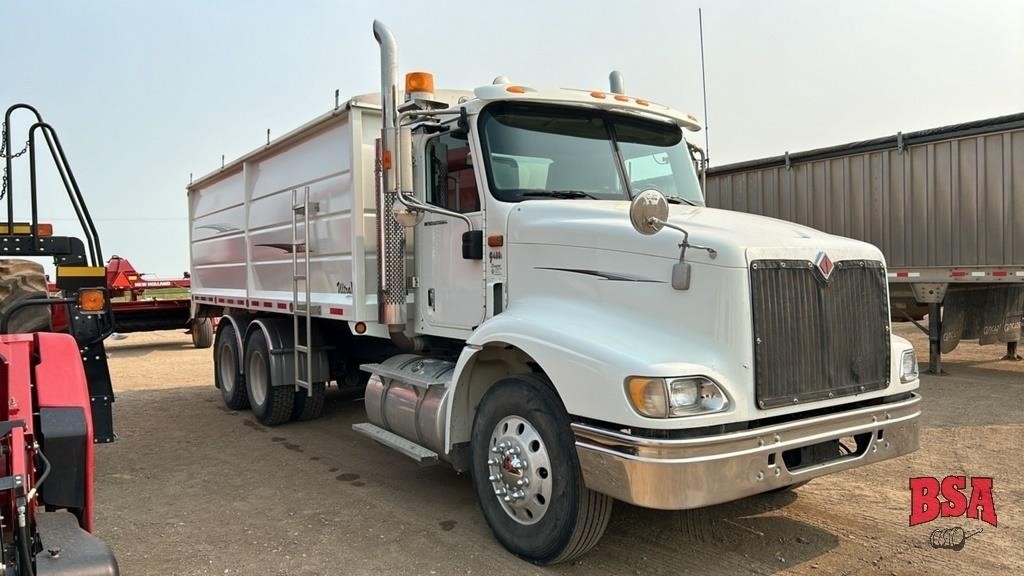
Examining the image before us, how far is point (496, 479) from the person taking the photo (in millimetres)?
4215

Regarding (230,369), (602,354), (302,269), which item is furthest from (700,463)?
(230,369)

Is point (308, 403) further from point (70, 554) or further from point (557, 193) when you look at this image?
point (70, 554)

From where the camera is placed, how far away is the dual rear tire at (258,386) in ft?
24.7

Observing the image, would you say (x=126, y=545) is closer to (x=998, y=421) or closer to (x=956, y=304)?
(x=998, y=421)

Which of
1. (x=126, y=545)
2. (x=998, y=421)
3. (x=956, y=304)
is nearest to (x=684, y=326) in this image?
(x=126, y=545)

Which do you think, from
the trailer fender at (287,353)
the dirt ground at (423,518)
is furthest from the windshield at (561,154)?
the trailer fender at (287,353)

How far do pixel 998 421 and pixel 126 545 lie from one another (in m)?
7.53

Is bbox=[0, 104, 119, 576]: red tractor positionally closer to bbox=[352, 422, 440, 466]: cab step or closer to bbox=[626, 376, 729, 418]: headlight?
bbox=[352, 422, 440, 466]: cab step

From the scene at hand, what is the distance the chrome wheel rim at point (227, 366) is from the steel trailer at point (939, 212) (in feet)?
28.1

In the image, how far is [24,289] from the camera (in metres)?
10.2

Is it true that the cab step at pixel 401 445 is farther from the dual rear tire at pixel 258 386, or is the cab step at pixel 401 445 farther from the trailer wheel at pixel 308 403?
the trailer wheel at pixel 308 403

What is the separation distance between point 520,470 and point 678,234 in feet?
4.91

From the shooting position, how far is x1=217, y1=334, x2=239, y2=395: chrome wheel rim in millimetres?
8633

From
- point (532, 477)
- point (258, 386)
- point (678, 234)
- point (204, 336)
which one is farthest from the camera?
point (204, 336)
